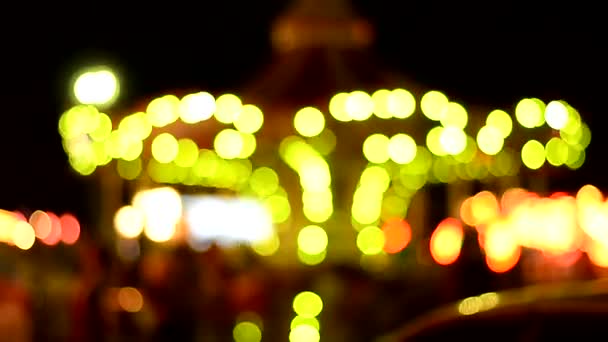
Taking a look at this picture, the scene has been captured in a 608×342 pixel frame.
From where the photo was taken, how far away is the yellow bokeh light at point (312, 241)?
2300cm

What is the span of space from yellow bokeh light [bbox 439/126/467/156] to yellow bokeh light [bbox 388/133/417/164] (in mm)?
481

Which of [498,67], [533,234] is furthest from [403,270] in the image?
[498,67]

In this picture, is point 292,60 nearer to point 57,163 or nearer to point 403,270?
point 403,270

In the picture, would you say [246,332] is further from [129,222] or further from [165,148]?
[129,222]

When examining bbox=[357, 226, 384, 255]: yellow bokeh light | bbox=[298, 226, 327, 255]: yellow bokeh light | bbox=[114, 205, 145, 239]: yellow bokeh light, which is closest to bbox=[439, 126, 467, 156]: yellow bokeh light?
bbox=[357, 226, 384, 255]: yellow bokeh light

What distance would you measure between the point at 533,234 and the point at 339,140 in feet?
28.5

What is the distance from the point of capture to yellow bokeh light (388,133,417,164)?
71.4 ft

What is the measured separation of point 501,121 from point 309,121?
259cm

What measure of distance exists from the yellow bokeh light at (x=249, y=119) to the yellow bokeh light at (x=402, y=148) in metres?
2.01

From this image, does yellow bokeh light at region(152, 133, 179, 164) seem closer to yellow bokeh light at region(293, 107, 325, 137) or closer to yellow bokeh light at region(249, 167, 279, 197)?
yellow bokeh light at region(293, 107, 325, 137)

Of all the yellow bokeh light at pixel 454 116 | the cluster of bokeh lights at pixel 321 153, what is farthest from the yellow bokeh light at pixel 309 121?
the yellow bokeh light at pixel 454 116

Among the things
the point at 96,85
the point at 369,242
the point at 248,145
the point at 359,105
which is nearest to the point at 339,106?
the point at 359,105

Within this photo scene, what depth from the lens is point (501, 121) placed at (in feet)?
67.8

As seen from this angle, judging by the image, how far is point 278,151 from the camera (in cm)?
2364
